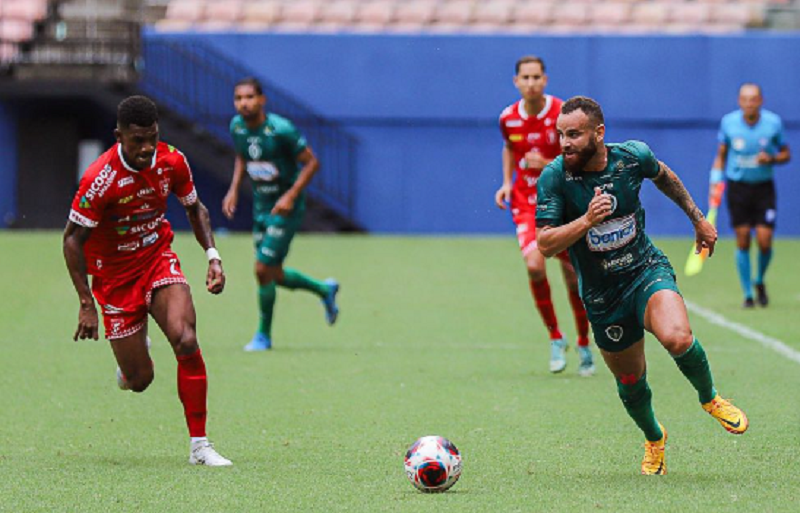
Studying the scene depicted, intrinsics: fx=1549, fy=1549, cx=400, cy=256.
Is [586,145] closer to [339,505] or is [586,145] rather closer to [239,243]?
[339,505]

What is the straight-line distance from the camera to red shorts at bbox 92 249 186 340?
7.81 meters

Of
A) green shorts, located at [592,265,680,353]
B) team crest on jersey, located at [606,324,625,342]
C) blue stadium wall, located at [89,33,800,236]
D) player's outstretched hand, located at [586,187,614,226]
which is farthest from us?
blue stadium wall, located at [89,33,800,236]

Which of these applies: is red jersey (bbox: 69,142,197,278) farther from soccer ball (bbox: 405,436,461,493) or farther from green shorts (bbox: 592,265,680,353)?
green shorts (bbox: 592,265,680,353)

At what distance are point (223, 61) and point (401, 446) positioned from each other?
20344mm

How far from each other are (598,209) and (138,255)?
8.50 feet

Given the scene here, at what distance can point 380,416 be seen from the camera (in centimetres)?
903

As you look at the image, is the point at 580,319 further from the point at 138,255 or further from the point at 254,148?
the point at 138,255

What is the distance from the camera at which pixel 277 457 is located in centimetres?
766

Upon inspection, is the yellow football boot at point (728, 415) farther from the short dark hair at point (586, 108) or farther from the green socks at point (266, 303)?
the green socks at point (266, 303)

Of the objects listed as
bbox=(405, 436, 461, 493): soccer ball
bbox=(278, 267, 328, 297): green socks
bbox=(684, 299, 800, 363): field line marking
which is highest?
bbox=(405, 436, 461, 493): soccer ball

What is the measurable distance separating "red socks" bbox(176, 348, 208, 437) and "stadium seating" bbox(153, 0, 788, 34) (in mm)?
21244

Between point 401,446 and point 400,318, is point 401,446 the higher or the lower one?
the higher one

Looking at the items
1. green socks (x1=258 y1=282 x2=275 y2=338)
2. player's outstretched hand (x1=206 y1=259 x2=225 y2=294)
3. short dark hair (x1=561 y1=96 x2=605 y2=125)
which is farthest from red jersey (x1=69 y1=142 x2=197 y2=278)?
green socks (x1=258 y1=282 x2=275 y2=338)

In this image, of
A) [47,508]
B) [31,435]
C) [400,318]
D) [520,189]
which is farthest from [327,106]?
[47,508]
